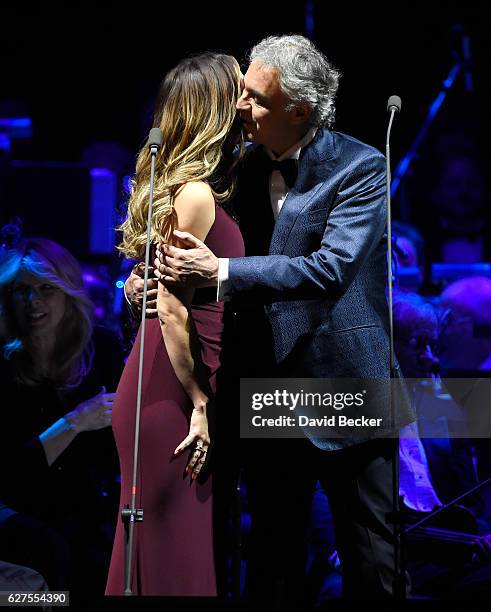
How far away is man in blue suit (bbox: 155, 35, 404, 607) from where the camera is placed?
2143 millimetres

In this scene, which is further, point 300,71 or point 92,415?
point 92,415

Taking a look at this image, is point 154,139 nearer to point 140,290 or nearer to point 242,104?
point 242,104

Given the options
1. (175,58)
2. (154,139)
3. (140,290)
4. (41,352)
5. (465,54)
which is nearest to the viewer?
(154,139)

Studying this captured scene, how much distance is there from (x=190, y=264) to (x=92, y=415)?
1.25 meters

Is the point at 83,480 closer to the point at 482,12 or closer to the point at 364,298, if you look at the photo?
the point at 364,298

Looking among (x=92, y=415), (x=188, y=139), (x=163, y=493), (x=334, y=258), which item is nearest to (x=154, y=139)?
(x=188, y=139)

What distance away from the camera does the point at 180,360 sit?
7.15ft

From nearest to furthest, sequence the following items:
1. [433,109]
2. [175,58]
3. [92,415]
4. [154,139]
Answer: [154,139] → [92,415] → [175,58] → [433,109]

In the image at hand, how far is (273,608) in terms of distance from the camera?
2262 millimetres

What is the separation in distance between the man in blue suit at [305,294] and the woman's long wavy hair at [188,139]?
0.22 feet

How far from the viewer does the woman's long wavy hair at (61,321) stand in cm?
329

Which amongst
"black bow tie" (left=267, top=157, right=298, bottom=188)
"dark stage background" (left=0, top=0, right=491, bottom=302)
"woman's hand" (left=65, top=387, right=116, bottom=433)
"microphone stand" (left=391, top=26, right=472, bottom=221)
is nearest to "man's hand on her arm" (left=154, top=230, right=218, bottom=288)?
"black bow tie" (left=267, top=157, right=298, bottom=188)

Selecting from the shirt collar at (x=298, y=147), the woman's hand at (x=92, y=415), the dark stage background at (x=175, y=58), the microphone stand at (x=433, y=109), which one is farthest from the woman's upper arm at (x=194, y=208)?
the microphone stand at (x=433, y=109)

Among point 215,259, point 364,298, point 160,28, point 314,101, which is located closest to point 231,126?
point 314,101
